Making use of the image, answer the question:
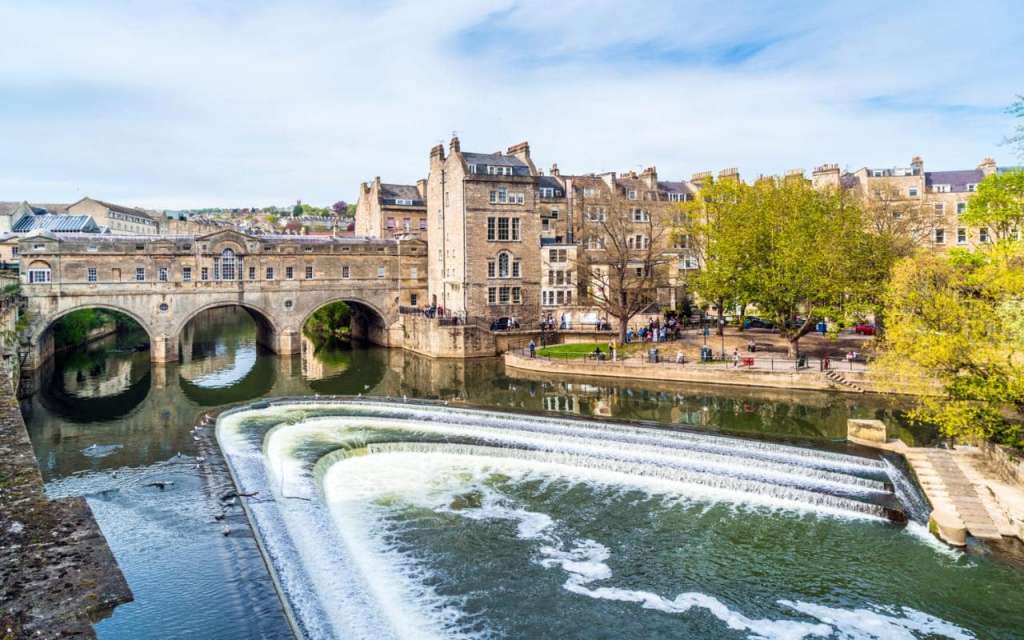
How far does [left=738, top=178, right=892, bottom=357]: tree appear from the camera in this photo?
127ft

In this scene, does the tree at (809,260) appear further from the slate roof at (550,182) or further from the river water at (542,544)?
the slate roof at (550,182)

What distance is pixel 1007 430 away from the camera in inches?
821

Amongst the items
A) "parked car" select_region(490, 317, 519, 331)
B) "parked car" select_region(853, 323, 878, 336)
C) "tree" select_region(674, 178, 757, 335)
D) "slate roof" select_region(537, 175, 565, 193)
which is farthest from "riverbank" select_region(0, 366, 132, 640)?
"slate roof" select_region(537, 175, 565, 193)

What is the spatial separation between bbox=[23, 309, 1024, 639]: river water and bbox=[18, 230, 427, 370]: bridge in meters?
19.3

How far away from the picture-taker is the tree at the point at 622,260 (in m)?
48.4

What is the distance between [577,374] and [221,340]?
38814mm

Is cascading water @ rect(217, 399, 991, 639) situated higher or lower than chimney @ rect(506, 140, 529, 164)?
lower

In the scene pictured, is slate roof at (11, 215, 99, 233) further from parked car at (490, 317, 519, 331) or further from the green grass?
the green grass

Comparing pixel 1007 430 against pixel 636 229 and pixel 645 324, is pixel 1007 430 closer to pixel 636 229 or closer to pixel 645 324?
pixel 645 324

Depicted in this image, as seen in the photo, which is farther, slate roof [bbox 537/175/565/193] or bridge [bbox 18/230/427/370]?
slate roof [bbox 537/175/565/193]

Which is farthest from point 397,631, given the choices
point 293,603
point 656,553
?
point 656,553

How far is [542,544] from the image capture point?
1756cm

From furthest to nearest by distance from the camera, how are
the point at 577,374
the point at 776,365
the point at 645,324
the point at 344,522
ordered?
1. the point at 645,324
2. the point at 577,374
3. the point at 776,365
4. the point at 344,522

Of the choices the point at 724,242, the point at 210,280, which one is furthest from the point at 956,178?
the point at 210,280
